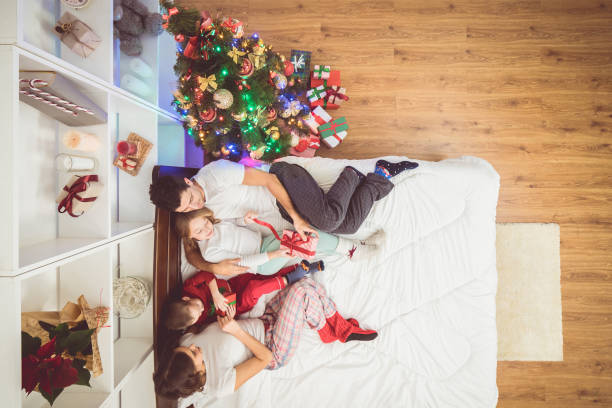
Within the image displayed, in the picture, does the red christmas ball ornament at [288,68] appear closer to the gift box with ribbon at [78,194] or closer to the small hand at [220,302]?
the gift box with ribbon at [78,194]

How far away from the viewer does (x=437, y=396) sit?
1661 mm

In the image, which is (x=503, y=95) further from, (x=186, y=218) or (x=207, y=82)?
(x=186, y=218)

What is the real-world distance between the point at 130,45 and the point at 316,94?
1186mm

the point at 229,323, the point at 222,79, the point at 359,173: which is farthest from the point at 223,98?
the point at 229,323

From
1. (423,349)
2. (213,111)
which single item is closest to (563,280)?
(423,349)

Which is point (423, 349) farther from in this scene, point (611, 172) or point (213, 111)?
point (611, 172)

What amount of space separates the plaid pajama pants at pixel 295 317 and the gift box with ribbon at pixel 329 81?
4.72 ft

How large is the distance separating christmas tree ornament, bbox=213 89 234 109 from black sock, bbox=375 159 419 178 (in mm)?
918

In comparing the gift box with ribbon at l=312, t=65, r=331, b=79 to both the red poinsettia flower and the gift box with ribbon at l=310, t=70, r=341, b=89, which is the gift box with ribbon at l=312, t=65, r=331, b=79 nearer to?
the gift box with ribbon at l=310, t=70, r=341, b=89

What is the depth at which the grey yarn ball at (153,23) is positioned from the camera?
1.69 meters

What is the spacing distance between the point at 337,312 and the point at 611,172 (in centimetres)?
236

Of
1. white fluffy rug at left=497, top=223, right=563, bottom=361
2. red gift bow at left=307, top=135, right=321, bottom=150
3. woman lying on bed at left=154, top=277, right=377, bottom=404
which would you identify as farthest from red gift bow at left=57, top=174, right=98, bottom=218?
white fluffy rug at left=497, top=223, right=563, bottom=361

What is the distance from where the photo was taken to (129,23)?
1626 millimetres

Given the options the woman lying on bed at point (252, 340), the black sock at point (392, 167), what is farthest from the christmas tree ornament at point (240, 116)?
the woman lying on bed at point (252, 340)
